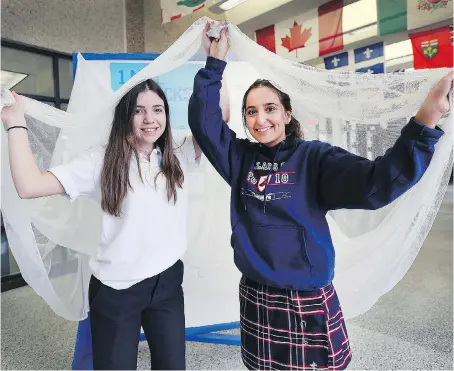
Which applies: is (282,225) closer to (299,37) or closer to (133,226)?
(133,226)

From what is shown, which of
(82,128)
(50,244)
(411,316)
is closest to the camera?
(82,128)

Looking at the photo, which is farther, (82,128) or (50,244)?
(50,244)

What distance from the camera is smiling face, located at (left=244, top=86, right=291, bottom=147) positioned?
37.7 inches

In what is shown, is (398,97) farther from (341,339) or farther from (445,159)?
(341,339)

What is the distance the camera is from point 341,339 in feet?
3.11

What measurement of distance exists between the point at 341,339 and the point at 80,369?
4.18ft

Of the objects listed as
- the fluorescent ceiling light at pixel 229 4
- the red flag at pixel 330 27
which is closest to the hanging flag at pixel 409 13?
the red flag at pixel 330 27

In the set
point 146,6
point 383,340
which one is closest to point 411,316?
point 383,340

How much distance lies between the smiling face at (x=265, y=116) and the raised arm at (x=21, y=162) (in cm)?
57

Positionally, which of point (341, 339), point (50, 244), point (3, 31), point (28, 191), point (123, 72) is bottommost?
point (341, 339)

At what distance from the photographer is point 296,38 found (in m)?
3.93

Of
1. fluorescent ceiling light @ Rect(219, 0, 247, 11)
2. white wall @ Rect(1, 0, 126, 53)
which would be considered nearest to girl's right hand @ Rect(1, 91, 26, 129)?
white wall @ Rect(1, 0, 126, 53)

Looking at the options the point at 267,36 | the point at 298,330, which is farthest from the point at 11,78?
the point at 298,330

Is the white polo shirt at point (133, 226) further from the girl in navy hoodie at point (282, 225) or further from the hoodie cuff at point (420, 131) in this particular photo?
the hoodie cuff at point (420, 131)
